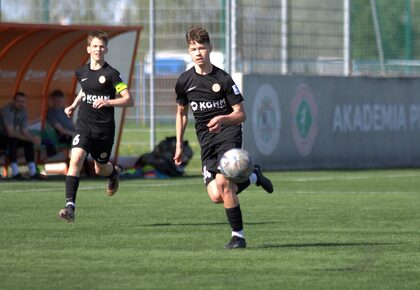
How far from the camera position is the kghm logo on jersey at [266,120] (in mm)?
25234

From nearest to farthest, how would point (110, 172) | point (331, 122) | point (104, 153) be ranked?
point (104, 153) → point (110, 172) → point (331, 122)

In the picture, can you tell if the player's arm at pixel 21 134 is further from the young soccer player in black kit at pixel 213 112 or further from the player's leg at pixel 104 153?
the young soccer player in black kit at pixel 213 112

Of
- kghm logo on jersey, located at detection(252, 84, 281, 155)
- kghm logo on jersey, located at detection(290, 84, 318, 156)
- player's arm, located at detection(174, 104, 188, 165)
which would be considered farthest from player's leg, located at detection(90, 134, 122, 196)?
kghm logo on jersey, located at detection(290, 84, 318, 156)

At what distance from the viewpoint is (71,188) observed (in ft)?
43.8

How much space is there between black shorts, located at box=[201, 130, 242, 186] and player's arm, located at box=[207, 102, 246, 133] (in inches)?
7.2

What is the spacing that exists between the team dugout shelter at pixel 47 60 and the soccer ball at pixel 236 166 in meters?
11.6

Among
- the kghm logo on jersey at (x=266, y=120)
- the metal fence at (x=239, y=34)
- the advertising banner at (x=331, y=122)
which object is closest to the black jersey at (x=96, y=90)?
the advertising banner at (x=331, y=122)

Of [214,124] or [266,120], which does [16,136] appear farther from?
[214,124]

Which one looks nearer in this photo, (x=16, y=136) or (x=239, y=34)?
(x=16, y=136)

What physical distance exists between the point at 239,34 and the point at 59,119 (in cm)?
458

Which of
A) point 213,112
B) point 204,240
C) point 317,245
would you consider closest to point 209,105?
point 213,112

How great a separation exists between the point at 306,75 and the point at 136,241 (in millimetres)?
15404

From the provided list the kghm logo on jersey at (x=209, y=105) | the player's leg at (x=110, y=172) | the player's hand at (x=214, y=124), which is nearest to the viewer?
the player's hand at (x=214, y=124)

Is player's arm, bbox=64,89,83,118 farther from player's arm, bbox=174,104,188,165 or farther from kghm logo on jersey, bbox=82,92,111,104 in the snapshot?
player's arm, bbox=174,104,188,165
